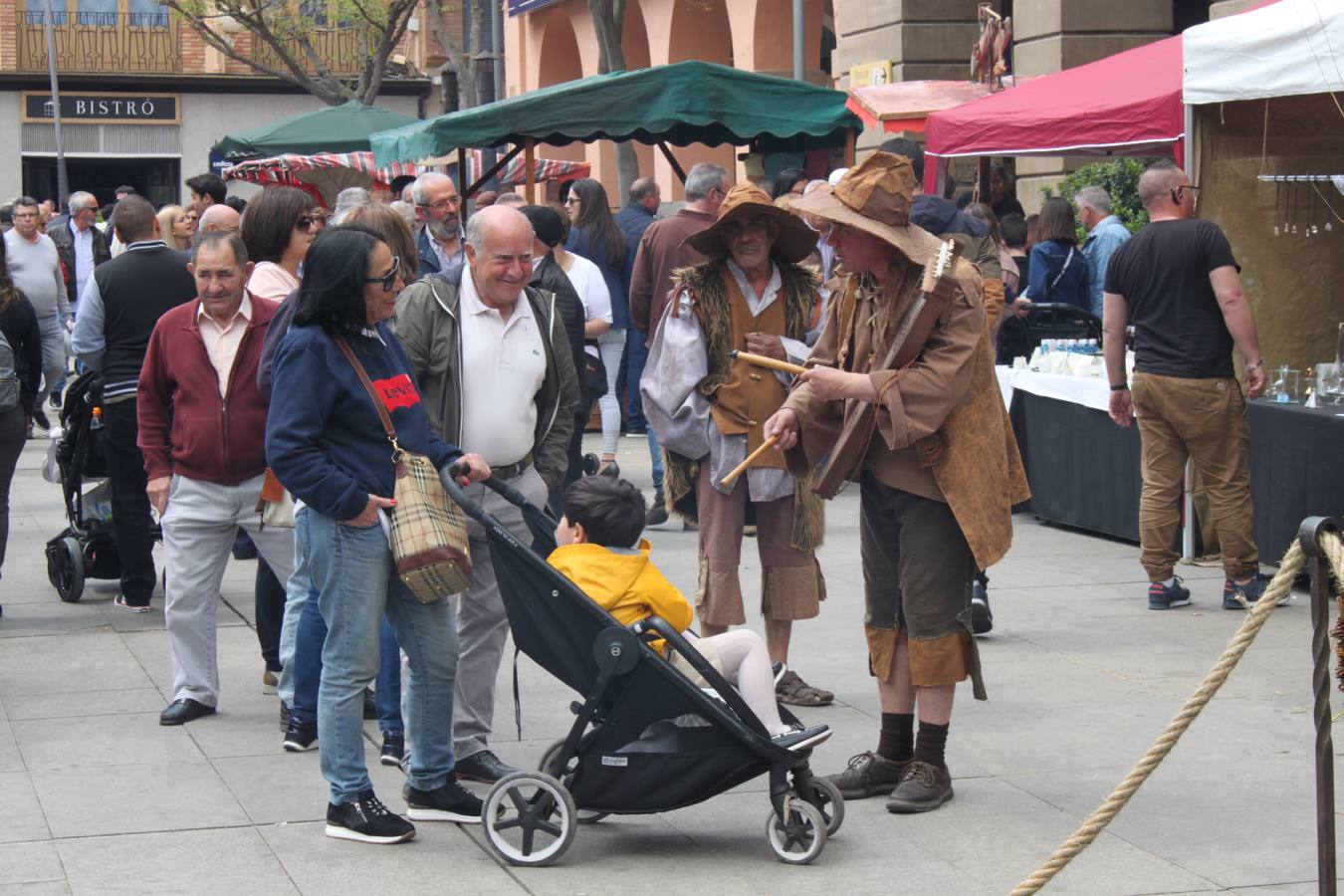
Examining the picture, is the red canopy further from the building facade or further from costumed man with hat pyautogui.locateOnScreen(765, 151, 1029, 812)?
the building facade

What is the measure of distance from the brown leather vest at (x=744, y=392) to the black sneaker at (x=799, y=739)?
1674 mm

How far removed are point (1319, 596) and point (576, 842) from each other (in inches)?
90.5

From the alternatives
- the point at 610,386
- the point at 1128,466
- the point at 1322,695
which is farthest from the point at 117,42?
the point at 1322,695

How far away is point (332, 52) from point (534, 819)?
41365mm

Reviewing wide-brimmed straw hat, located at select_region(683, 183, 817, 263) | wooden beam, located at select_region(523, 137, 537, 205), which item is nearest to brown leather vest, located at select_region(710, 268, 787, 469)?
wide-brimmed straw hat, located at select_region(683, 183, 817, 263)

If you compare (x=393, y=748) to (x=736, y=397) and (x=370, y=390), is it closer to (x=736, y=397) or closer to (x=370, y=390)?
(x=370, y=390)

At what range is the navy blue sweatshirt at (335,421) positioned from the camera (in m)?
4.96

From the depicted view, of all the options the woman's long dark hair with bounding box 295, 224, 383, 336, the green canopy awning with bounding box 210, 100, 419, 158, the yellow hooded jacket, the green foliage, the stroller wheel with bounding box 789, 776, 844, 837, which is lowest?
the stroller wheel with bounding box 789, 776, 844, 837

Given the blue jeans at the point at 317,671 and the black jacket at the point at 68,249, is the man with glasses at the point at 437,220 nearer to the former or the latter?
the blue jeans at the point at 317,671

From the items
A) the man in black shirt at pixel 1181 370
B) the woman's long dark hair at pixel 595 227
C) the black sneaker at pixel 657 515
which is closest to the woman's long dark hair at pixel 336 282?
the man in black shirt at pixel 1181 370

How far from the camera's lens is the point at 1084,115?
10.9m

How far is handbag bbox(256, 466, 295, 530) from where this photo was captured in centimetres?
642

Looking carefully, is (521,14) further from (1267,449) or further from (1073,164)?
(1267,449)

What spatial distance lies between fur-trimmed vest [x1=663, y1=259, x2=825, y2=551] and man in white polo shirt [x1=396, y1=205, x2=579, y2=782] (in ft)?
2.66
